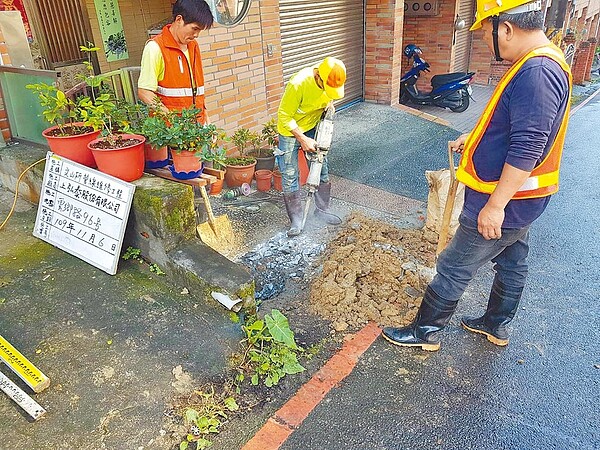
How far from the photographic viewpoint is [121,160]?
10.4ft

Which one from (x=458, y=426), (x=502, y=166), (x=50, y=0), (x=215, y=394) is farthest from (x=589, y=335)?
(x=50, y=0)

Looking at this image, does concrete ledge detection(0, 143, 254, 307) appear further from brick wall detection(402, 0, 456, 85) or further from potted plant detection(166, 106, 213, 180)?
brick wall detection(402, 0, 456, 85)

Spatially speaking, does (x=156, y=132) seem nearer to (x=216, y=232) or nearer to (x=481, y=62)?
(x=216, y=232)

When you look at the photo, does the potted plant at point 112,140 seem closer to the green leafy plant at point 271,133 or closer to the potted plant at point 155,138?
the potted plant at point 155,138

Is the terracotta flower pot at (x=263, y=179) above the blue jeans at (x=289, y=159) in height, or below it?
below

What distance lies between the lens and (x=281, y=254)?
436cm

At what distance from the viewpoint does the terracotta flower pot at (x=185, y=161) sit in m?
3.35

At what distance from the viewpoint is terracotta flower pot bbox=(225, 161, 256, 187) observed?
552 cm

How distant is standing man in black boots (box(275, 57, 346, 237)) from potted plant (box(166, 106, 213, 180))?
3.85ft

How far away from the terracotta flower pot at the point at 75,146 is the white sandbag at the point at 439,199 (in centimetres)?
308

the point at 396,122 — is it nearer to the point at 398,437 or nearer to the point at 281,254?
the point at 281,254

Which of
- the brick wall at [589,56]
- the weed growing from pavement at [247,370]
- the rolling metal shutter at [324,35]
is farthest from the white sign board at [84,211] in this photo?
the brick wall at [589,56]

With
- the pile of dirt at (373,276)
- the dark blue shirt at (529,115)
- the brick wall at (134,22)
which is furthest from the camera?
the brick wall at (134,22)

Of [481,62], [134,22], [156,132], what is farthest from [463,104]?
[156,132]
